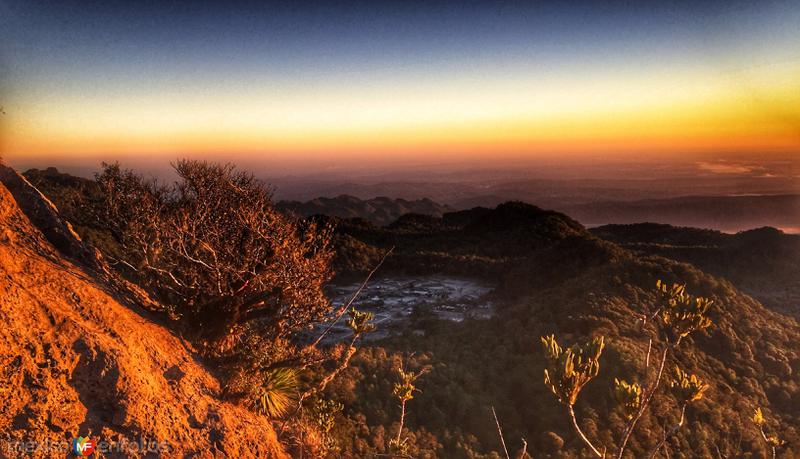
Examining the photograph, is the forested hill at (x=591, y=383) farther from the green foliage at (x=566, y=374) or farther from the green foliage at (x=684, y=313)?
the green foliage at (x=566, y=374)

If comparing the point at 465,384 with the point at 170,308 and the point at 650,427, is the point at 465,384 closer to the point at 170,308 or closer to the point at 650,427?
the point at 650,427

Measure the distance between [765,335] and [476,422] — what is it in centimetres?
1641

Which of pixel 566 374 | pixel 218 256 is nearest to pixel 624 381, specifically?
pixel 566 374

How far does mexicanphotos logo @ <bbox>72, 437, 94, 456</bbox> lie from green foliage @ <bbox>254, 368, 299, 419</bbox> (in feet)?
12.6

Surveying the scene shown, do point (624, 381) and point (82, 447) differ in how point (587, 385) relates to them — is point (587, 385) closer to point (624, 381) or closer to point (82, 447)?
point (624, 381)

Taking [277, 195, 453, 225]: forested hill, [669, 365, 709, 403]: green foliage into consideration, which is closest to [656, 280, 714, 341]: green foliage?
[669, 365, 709, 403]: green foliage

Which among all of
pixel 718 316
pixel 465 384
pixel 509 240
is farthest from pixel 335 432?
pixel 509 240

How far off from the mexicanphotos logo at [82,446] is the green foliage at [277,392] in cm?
385

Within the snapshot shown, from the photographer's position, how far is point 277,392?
10.0m

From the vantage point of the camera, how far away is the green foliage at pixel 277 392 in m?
9.48

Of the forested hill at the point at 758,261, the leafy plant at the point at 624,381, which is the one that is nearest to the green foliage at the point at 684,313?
the leafy plant at the point at 624,381

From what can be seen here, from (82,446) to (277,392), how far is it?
476cm

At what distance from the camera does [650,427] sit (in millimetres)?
12297

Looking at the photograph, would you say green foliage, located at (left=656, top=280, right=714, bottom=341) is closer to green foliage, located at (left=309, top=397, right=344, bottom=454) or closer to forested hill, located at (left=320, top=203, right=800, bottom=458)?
forested hill, located at (left=320, top=203, right=800, bottom=458)
